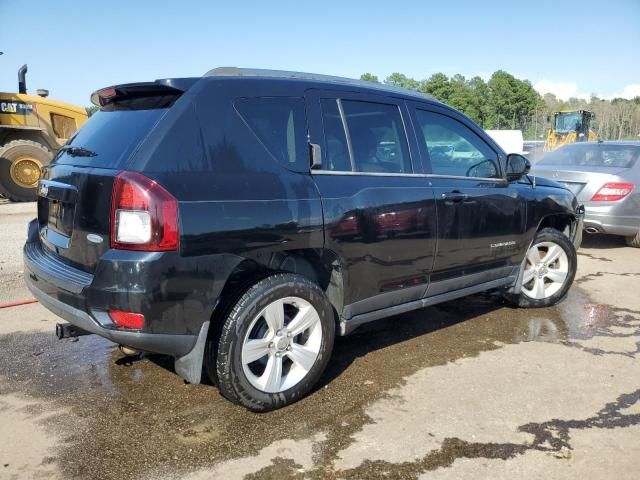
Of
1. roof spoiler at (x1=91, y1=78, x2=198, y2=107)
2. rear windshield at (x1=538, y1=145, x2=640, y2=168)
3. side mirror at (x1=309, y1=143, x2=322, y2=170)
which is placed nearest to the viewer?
roof spoiler at (x1=91, y1=78, x2=198, y2=107)

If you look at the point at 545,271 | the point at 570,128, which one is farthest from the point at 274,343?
the point at 570,128

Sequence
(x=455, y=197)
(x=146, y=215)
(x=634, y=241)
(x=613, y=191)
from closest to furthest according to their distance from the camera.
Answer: (x=146, y=215)
(x=455, y=197)
(x=613, y=191)
(x=634, y=241)

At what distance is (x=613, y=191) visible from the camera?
7.64 meters

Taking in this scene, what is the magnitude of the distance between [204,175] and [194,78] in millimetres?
601

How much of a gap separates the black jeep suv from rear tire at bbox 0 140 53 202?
422 inches

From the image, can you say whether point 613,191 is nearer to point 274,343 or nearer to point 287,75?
point 287,75

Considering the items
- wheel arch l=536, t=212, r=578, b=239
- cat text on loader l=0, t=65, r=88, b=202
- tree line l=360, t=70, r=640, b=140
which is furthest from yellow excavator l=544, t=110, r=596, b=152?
tree line l=360, t=70, r=640, b=140

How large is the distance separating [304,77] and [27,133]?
1285 centimetres

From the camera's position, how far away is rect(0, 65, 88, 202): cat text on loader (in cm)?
1294

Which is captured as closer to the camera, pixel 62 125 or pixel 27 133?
pixel 27 133

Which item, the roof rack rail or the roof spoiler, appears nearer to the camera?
the roof spoiler

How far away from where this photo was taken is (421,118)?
4055 millimetres

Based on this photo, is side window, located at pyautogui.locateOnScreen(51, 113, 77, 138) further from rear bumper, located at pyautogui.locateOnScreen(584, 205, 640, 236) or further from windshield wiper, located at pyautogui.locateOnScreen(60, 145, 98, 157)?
rear bumper, located at pyautogui.locateOnScreen(584, 205, 640, 236)

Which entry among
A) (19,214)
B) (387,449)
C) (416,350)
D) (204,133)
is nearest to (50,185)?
(204,133)
